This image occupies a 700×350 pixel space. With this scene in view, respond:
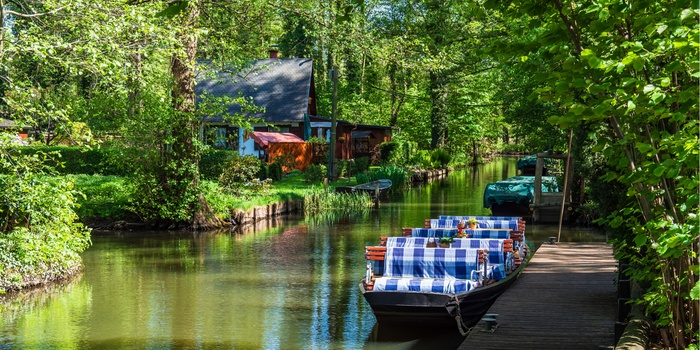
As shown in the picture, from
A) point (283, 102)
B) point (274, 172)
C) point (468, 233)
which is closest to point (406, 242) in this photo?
point (468, 233)

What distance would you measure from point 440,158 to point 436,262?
47.5 meters

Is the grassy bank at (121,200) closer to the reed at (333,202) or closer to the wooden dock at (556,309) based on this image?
the reed at (333,202)

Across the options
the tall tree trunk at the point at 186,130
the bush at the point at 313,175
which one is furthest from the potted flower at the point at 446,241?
the bush at the point at 313,175

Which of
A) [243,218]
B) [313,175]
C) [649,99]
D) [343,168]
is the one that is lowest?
[243,218]

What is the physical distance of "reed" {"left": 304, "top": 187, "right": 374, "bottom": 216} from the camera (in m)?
35.3

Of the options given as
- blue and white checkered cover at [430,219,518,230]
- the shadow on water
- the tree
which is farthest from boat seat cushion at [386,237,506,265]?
the tree

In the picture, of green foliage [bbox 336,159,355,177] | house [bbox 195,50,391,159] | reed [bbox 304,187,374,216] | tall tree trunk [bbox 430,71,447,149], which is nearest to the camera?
reed [bbox 304,187,374,216]

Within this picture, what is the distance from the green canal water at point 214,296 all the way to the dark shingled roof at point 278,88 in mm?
26472

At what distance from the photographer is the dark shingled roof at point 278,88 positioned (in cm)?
5581

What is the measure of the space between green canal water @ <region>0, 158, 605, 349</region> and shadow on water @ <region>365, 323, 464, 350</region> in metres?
0.05

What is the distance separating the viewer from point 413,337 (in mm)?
15062

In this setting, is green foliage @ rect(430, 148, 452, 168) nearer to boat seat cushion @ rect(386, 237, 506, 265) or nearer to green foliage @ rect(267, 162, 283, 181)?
green foliage @ rect(267, 162, 283, 181)

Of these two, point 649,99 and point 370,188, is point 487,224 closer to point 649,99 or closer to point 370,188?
point 649,99

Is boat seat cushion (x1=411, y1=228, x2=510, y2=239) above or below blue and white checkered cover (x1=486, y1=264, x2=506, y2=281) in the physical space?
above
